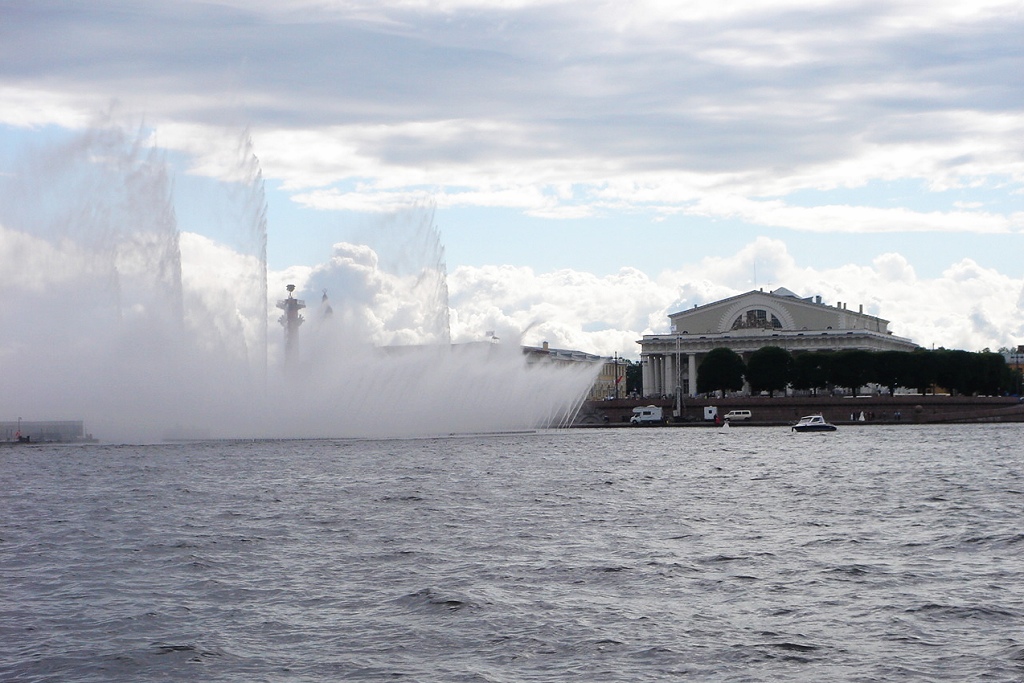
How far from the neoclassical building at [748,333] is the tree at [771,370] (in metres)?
15.6

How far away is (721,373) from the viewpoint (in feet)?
406

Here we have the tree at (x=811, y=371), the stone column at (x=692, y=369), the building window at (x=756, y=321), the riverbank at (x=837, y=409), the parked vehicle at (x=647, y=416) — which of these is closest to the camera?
the riverbank at (x=837, y=409)

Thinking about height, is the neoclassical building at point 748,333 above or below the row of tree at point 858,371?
above

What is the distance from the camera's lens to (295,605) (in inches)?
704

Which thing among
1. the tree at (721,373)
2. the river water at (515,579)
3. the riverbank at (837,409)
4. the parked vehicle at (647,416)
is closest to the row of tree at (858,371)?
the tree at (721,373)

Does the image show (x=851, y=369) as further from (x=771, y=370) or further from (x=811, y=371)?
(x=771, y=370)

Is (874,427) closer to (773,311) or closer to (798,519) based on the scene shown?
(773,311)

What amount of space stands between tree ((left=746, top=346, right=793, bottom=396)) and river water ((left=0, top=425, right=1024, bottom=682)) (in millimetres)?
79106

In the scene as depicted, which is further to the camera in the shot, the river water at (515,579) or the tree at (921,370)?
the tree at (921,370)

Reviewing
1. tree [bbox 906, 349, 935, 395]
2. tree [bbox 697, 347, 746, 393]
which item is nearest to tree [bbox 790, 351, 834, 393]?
tree [bbox 697, 347, 746, 393]

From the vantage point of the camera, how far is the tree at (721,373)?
4867 inches

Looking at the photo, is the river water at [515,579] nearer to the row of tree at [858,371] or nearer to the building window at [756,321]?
the row of tree at [858,371]

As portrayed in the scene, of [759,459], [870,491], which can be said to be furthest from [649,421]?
[870,491]

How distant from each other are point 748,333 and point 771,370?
22.5 metres
